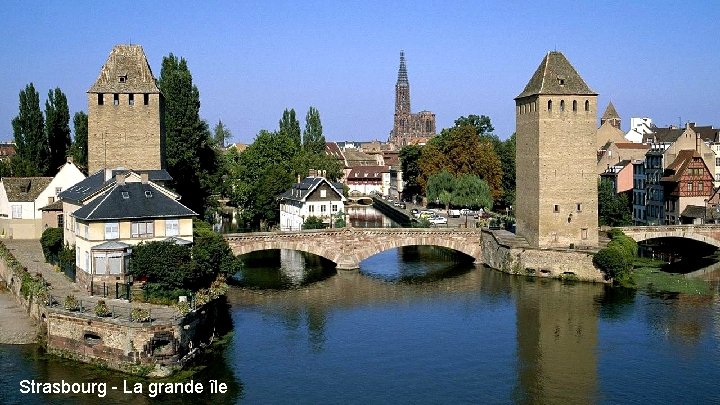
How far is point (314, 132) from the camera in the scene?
106 metres

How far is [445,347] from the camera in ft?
117

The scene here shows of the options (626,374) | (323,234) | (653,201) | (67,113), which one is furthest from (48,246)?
(653,201)

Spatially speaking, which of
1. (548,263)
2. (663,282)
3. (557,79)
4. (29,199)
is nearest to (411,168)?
(557,79)

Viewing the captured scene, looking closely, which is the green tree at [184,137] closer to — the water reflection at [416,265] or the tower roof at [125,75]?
the tower roof at [125,75]

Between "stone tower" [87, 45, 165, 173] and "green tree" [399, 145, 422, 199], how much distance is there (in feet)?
167

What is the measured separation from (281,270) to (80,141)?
24389 mm

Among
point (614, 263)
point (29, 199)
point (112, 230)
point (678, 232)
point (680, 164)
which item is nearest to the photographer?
point (112, 230)

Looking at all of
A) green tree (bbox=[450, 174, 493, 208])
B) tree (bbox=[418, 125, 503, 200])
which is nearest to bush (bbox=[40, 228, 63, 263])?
green tree (bbox=[450, 174, 493, 208])

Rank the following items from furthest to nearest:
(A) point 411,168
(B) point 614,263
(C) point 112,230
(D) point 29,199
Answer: (A) point 411,168 < (D) point 29,199 < (B) point 614,263 < (C) point 112,230

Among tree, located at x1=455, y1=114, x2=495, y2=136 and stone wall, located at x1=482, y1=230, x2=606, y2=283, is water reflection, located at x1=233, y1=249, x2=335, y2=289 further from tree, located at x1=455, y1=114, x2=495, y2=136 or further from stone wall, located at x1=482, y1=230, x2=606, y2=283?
tree, located at x1=455, y1=114, x2=495, y2=136

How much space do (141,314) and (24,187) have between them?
29209 millimetres

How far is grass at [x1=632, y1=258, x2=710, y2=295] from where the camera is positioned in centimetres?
4669

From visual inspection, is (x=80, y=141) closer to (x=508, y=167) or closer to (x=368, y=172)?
(x=508, y=167)

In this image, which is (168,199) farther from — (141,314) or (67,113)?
(67,113)
